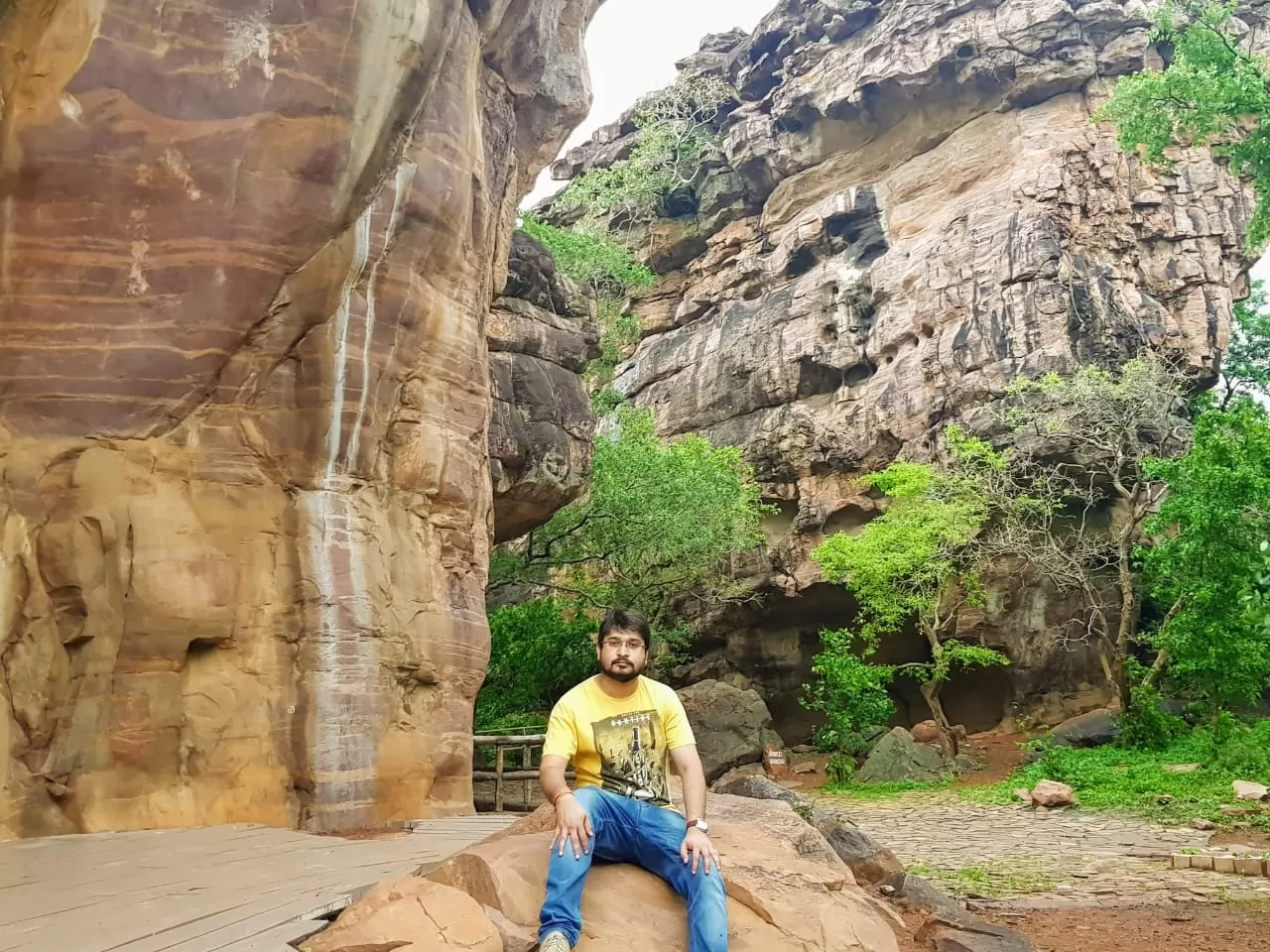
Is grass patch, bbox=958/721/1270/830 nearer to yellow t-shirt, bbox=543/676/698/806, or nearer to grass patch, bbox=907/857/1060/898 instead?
grass patch, bbox=907/857/1060/898

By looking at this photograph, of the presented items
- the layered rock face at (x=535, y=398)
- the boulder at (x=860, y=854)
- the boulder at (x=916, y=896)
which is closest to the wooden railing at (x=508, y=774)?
the layered rock face at (x=535, y=398)

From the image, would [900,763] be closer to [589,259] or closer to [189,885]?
[589,259]

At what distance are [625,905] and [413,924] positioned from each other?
2.61ft

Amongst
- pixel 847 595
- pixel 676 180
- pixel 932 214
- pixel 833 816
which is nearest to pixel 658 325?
pixel 676 180

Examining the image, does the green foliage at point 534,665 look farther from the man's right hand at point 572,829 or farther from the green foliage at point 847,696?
the man's right hand at point 572,829

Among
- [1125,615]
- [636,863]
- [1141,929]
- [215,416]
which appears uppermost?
[215,416]

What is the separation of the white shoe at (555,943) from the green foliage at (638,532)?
53.7 ft

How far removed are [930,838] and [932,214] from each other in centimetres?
2094

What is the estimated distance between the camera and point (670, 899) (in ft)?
12.7

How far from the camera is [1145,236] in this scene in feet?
84.8

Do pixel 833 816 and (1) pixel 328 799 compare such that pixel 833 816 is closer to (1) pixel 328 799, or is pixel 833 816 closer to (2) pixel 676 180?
(1) pixel 328 799

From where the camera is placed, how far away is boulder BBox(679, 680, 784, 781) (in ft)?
66.0

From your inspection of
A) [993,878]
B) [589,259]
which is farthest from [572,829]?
[589,259]

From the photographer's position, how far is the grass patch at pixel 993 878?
8.44 m
